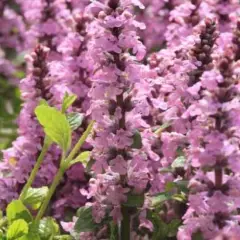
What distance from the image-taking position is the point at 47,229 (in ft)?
3.95

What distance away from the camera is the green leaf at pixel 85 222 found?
46.3 inches

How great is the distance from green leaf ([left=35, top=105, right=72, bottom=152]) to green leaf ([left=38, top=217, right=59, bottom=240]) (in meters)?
0.11

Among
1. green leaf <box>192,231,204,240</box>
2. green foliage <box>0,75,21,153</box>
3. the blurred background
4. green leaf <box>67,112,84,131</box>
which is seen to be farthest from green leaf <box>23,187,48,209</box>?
the blurred background

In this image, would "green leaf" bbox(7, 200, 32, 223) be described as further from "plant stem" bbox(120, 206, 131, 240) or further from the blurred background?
the blurred background

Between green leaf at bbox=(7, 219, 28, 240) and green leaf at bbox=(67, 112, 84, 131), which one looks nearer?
green leaf at bbox=(7, 219, 28, 240)

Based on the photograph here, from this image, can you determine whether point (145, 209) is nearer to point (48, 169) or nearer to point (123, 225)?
point (123, 225)

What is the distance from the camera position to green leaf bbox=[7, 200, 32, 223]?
121 centimetres

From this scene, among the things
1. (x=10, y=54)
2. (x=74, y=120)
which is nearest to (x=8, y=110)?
(x=10, y=54)

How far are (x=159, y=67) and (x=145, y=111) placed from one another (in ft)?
0.72

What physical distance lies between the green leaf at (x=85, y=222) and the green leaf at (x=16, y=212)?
8 centimetres

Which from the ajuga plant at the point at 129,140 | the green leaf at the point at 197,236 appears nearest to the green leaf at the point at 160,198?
the ajuga plant at the point at 129,140

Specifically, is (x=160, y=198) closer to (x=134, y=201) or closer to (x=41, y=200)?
(x=134, y=201)

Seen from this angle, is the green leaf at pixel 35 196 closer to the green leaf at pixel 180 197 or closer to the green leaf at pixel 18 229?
the green leaf at pixel 18 229

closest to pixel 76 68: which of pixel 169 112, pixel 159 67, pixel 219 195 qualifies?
pixel 159 67
